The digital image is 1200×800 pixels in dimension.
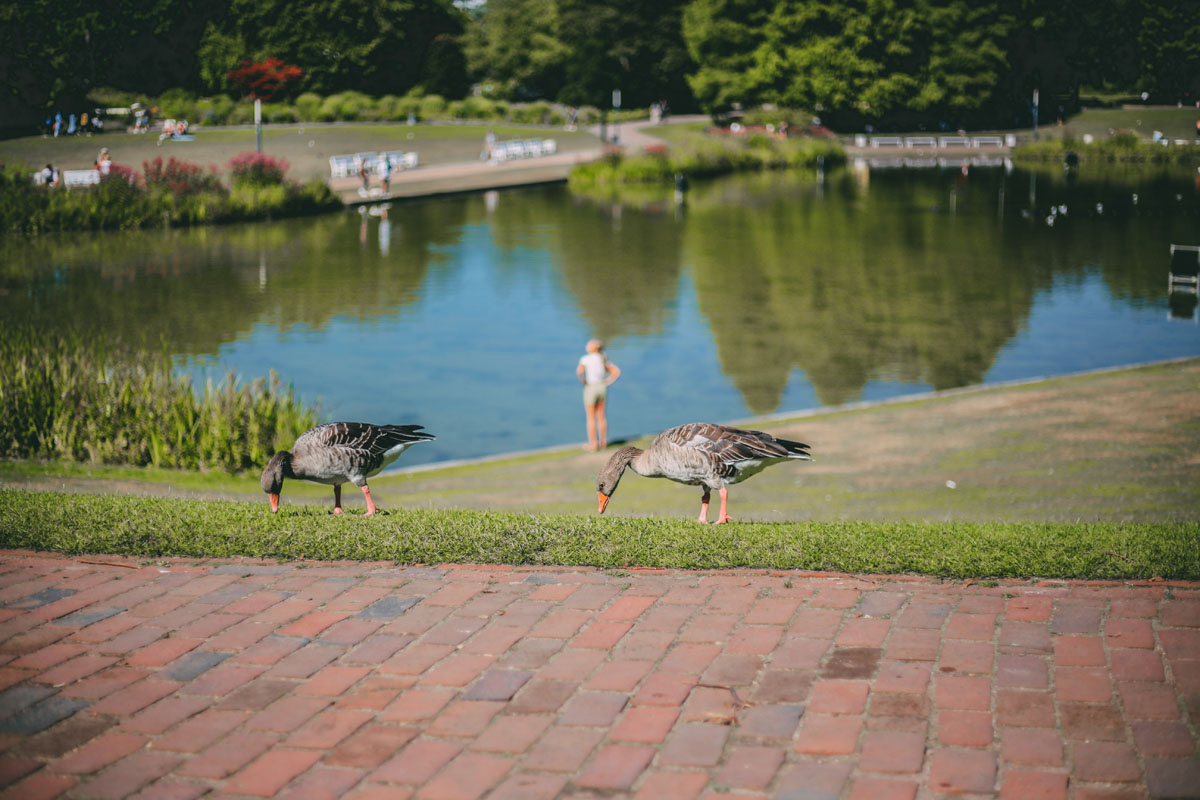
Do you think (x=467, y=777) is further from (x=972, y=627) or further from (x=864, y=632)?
(x=972, y=627)

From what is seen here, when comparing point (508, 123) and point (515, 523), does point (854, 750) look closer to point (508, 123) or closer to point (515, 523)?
point (515, 523)

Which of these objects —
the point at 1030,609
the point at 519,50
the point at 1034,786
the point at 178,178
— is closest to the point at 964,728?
the point at 1034,786

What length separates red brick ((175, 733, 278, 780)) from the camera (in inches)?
198

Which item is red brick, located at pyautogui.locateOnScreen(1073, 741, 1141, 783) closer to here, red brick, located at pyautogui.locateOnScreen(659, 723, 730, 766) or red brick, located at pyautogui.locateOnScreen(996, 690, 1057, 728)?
red brick, located at pyautogui.locateOnScreen(996, 690, 1057, 728)

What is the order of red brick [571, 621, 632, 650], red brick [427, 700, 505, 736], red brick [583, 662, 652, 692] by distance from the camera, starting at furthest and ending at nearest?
red brick [571, 621, 632, 650] → red brick [583, 662, 652, 692] → red brick [427, 700, 505, 736]

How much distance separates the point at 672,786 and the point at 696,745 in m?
0.39

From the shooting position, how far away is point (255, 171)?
4541 centimetres

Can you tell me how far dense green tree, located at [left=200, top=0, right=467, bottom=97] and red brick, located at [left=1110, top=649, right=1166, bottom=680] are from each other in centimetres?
4902

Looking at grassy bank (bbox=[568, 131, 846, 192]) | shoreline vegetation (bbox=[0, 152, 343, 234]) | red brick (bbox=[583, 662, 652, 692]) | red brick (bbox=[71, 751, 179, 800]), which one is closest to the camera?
red brick (bbox=[71, 751, 179, 800])

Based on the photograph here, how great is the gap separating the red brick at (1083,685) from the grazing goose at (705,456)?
7.59ft

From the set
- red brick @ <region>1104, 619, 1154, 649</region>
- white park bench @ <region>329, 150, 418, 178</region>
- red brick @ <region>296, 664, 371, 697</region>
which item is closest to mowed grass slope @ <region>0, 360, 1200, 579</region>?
red brick @ <region>1104, 619, 1154, 649</region>

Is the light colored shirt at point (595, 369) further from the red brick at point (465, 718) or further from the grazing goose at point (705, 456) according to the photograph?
the red brick at point (465, 718)

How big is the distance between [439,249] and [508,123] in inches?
1924

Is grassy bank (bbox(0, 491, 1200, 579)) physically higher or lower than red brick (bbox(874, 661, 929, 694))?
higher
